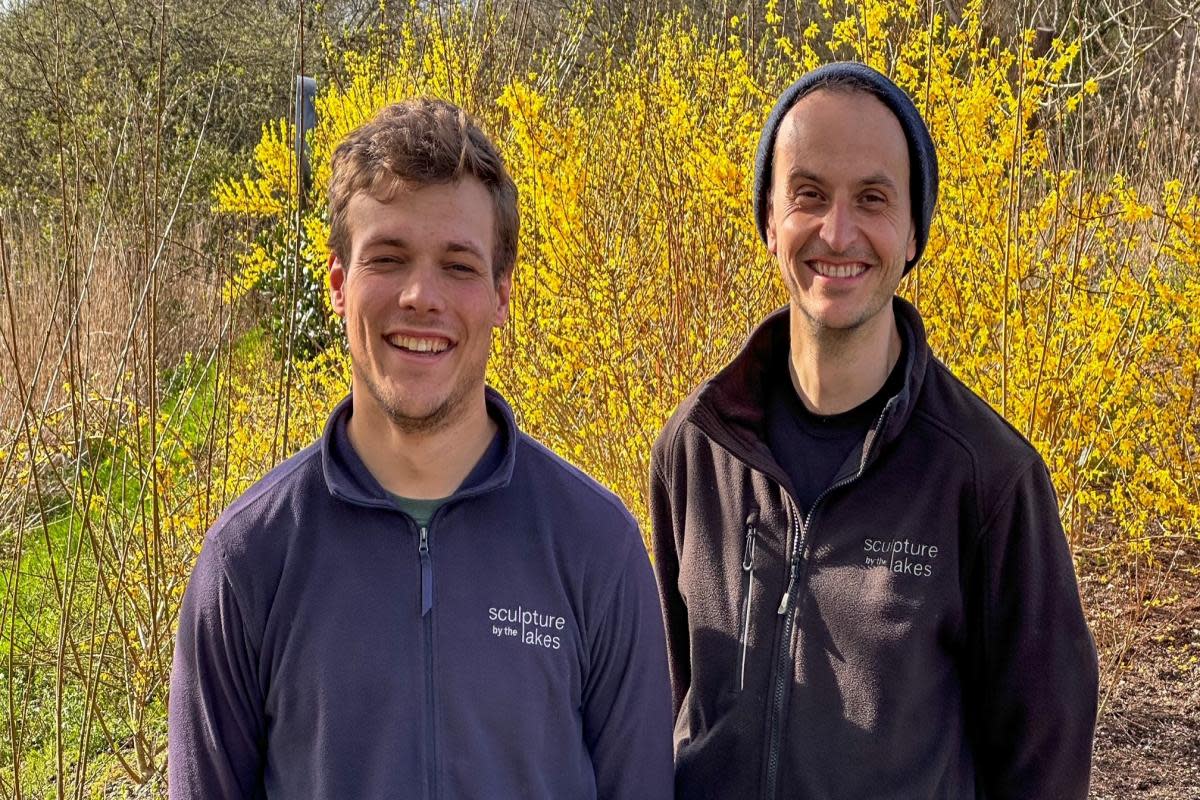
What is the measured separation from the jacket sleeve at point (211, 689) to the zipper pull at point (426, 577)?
0.74 ft

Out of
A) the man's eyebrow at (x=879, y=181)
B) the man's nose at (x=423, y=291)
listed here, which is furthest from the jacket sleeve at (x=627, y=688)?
the man's eyebrow at (x=879, y=181)

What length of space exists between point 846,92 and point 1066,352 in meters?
2.27

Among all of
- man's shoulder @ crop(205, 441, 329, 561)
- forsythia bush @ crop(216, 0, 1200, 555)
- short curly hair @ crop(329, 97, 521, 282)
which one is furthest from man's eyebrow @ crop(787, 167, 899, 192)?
forsythia bush @ crop(216, 0, 1200, 555)

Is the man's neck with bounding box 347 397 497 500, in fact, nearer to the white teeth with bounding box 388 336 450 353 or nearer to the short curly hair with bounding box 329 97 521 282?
the white teeth with bounding box 388 336 450 353

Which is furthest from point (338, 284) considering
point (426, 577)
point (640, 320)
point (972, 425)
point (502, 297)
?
point (640, 320)

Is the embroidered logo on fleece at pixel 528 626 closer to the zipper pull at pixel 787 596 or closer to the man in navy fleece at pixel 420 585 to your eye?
the man in navy fleece at pixel 420 585

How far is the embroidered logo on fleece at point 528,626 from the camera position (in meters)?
1.69

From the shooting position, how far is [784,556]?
6.21 ft

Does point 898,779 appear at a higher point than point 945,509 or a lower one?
lower

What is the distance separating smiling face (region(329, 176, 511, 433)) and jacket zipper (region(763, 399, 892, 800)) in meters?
0.51

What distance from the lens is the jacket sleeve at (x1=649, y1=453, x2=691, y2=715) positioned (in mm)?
2137

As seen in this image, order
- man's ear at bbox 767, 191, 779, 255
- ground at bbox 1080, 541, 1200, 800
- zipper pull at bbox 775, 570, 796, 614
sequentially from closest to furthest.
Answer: zipper pull at bbox 775, 570, 796, 614 < man's ear at bbox 767, 191, 779, 255 < ground at bbox 1080, 541, 1200, 800

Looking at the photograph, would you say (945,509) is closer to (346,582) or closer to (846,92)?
(846,92)

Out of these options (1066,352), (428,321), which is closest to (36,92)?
(1066,352)
